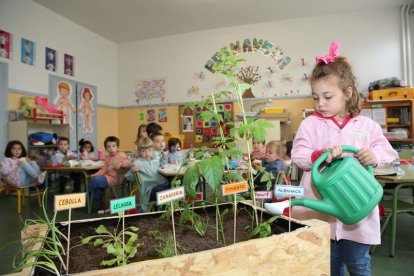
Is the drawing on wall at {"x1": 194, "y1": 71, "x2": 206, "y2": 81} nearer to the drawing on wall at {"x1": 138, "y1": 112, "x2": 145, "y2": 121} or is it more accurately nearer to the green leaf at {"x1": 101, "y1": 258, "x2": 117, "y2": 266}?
the drawing on wall at {"x1": 138, "y1": 112, "x2": 145, "y2": 121}

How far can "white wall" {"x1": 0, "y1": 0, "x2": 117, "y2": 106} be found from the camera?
4953 mm

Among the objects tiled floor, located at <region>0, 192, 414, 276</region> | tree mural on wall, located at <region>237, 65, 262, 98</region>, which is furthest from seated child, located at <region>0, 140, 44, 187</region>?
tree mural on wall, located at <region>237, 65, 262, 98</region>

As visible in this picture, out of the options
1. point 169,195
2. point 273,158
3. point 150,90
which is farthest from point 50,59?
point 169,195

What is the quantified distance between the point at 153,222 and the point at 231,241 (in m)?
0.34

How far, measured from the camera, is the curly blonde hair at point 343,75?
1046 mm

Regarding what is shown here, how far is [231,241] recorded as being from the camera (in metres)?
0.91

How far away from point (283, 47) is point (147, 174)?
15.1ft

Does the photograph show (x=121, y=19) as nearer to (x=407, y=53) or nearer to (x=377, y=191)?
(x=407, y=53)

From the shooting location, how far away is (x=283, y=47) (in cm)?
618

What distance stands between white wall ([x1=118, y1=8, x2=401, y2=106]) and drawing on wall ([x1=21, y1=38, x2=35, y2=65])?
242cm

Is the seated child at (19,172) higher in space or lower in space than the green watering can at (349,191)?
lower

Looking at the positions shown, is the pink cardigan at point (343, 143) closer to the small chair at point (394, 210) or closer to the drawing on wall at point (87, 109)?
the small chair at point (394, 210)

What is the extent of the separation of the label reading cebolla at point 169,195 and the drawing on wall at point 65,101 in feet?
18.8

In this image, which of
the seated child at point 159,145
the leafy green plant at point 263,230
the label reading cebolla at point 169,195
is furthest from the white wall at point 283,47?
the label reading cebolla at point 169,195
